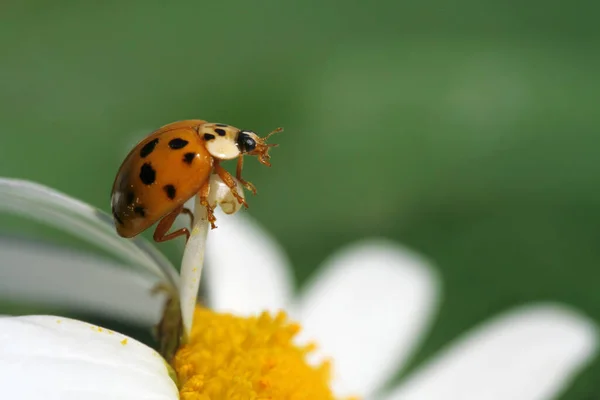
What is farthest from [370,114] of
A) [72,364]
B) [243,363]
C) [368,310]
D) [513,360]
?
[72,364]

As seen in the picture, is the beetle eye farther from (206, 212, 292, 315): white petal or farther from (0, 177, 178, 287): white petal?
(206, 212, 292, 315): white petal

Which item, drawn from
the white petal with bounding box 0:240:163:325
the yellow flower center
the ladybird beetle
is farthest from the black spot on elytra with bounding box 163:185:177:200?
the white petal with bounding box 0:240:163:325

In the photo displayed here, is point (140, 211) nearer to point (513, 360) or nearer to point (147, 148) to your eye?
point (147, 148)

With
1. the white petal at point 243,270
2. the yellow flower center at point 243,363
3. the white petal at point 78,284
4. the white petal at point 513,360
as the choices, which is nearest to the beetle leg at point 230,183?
the yellow flower center at point 243,363

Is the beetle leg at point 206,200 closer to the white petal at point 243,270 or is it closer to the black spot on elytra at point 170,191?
the black spot on elytra at point 170,191

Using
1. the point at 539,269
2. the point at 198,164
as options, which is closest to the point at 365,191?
the point at 539,269

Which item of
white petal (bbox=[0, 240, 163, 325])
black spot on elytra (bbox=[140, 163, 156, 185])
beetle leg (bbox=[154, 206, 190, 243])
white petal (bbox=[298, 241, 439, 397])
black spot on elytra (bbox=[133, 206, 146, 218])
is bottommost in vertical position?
white petal (bbox=[298, 241, 439, 397])
